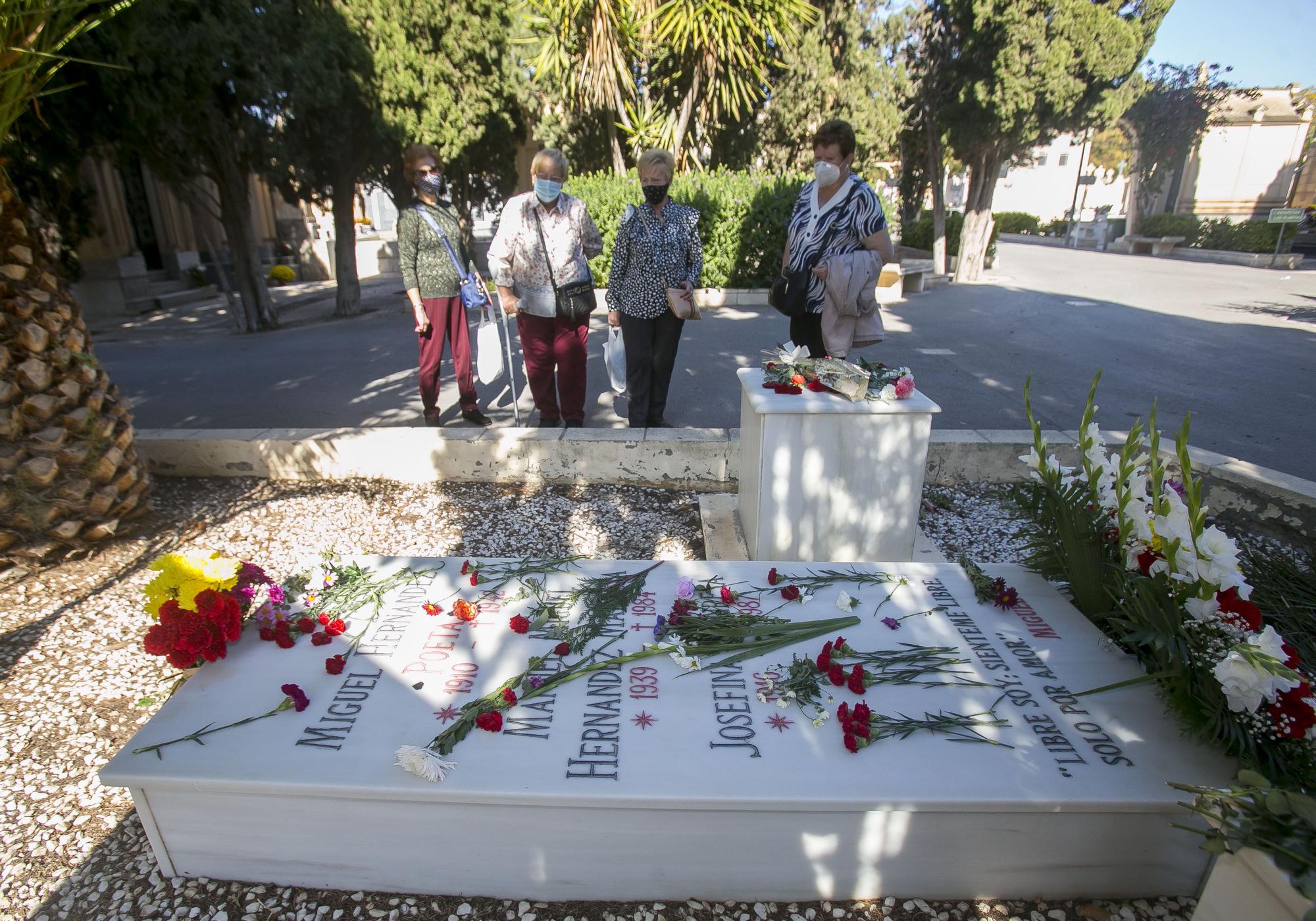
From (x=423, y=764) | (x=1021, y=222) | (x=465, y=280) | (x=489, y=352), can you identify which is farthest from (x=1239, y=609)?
(x=1021, y=222)

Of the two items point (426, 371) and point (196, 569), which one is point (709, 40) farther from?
point (196, 569)

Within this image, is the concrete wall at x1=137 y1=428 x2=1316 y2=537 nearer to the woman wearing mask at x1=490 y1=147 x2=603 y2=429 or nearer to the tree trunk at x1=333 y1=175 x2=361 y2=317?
the woman wearing mask at x1=490 y1=147 x2=603 y2=429

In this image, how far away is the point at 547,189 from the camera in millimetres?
3932

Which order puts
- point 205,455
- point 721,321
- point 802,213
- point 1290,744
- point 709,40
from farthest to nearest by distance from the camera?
1. point 709,40
2. point 721,321
3. point 205,455
4. point 802,213
5. point 1290,744

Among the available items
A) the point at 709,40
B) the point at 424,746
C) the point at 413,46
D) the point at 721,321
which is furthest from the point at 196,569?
the point at 709,40

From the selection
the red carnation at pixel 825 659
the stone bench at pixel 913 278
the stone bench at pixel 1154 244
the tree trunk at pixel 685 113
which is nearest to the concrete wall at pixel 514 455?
the red carnation at pixel 825 659

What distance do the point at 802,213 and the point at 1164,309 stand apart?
9.46m

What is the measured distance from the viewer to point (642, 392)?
435 cm

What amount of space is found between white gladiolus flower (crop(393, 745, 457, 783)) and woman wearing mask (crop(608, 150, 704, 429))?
9.45ft

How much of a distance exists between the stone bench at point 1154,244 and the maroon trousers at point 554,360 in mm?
24275

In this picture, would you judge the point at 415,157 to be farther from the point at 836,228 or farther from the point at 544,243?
the point at 836,228

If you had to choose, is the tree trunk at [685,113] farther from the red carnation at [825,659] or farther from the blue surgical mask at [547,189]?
the red carnation at [825,659]

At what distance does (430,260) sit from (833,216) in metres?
2.37

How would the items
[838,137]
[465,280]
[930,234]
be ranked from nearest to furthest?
[838,137] < [465,280] < [930,234]
